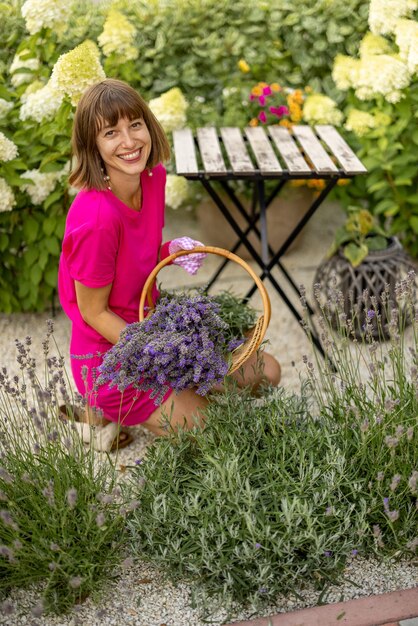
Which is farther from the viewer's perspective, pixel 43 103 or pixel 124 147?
pixel 43 103

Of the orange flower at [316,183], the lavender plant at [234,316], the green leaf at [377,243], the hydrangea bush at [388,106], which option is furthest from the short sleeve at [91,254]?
the orange flower at [316,183]

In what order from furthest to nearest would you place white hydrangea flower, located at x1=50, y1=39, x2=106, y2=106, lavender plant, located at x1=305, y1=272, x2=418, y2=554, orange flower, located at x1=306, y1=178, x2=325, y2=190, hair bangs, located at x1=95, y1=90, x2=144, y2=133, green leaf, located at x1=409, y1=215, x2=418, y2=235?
orange flower, located at x1=306, y1=178, x2=325, y2=190, green leaf, located at x1=409, y1=215, x2=418, y2=235, white hydrangea flower, located at x1=50, y1=39, x2=106, y2=106, hair bangs, located at x1=95, y1=90, x2=144, y2=133, lavender plant, located at x1=305, y1=272, x2=418, y2=554

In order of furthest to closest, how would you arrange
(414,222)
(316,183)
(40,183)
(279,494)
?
(316,183) < (414,222) < (40,183) < (279,494)

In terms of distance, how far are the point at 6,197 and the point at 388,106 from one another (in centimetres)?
197

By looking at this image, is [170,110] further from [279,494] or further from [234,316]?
[279,494]

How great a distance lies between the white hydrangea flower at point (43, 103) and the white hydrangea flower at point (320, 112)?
4.47 feet

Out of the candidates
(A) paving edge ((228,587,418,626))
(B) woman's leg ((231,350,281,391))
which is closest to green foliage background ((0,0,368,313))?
(B) woman's leg ((231,350,281,391))

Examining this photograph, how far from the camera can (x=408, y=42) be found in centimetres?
382

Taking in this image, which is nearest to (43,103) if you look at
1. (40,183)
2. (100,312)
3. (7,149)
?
(7,149)

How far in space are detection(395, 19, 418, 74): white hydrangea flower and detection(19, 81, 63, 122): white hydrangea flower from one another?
1.68m

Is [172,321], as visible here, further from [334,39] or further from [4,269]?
[334,39]

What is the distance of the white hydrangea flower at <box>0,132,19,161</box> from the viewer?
11.6 ft

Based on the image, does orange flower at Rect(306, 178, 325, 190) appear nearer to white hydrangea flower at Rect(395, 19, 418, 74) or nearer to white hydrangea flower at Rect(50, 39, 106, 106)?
white hydrangea flower at Rect(395, 19, 418, 74)

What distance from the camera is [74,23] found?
4.67 m
